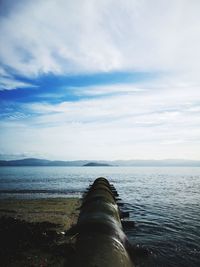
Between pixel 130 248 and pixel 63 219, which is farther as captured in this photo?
pixel 63 219

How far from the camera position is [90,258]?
21.5ft

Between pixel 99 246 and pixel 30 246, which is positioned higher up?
pixel 99 246

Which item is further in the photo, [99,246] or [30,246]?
[30,246]

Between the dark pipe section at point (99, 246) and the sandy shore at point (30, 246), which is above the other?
the dark pipe section at point (99, 246)

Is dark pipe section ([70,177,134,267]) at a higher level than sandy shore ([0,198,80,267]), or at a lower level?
higher

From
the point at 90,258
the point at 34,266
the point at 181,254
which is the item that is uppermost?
the point at 90,258

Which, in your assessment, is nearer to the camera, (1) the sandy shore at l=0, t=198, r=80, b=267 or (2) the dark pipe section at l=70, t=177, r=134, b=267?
(2) the dark pipe section at l=70, t=177, r=134, b=267

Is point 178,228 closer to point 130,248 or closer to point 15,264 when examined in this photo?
point 130,248

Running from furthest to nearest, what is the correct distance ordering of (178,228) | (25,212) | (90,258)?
(25,212) → (178,228) → (90,258)

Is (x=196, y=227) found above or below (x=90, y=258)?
below

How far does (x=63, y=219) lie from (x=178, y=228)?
742 cm

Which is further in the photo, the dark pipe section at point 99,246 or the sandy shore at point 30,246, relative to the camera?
the sandy shore at point 30,246

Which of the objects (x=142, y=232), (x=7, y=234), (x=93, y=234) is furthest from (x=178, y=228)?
(x=7, y=234)

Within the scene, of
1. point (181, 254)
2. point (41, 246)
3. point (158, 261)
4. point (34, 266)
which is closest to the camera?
point (34, 266)
